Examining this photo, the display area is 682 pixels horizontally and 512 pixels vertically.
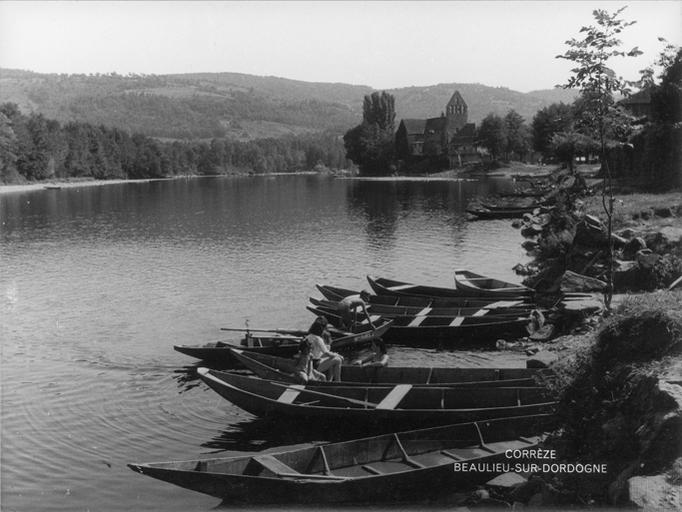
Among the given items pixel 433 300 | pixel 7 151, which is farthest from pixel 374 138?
pixel 433 300

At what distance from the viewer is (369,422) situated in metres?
17.8

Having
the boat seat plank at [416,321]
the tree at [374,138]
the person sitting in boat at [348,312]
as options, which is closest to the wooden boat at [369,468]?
the person sitting in boat at [348,312]

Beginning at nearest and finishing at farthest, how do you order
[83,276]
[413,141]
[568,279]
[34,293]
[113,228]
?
1. [568,279]
2. [34,293]
3. [83,276]
4. [113,228]
5. [413,141]

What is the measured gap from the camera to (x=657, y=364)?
13.7 m

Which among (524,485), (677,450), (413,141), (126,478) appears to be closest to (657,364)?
(677,450)

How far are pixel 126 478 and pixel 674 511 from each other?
1226 centimetres

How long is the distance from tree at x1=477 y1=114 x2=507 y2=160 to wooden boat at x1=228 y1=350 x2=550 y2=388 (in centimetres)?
13816

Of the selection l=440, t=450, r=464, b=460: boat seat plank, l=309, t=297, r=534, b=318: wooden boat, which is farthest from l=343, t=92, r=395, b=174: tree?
l=440, t=450, r=464, b=460: boat seat plank

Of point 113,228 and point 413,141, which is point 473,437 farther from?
point 413,141

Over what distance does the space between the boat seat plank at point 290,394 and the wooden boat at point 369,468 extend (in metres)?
3.42

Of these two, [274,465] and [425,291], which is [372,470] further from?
[425,291]

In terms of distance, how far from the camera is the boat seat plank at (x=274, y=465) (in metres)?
14.4

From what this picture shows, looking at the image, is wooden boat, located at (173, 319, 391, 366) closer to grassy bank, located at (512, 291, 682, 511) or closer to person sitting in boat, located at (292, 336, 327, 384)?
person sitting in boat, located at (292, 336, 327, 384)

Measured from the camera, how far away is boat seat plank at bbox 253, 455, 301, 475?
1442cm
